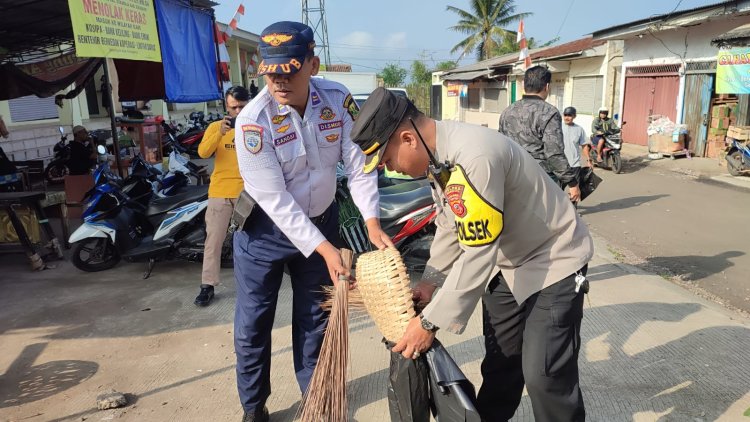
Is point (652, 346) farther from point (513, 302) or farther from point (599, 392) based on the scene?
point (513, 302)

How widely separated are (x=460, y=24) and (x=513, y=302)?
34119 mm

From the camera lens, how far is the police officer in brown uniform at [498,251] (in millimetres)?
1673

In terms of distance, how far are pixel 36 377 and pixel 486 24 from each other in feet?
109

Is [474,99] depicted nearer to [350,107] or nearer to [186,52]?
[186,52]

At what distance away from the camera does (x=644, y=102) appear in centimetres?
1409

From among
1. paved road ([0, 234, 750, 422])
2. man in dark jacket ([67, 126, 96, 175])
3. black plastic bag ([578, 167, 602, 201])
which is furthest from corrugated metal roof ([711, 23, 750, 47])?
man in dark jacket ([67, 126, 96, 175])

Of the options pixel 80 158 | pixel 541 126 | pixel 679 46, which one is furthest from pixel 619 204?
pixel 80 158

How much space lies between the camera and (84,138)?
26.0 feet

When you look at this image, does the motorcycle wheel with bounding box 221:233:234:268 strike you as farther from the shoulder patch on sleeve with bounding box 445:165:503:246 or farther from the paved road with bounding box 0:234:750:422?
the shoulder patch on sleeve with bounding box 445:165:503:246

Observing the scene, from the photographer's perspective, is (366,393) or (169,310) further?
(169,310)

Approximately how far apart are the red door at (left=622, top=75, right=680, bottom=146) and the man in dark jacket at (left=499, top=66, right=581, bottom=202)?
10.5 metres

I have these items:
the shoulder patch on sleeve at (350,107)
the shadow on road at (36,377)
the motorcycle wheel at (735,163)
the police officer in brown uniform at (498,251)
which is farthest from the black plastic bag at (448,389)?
the motorcycle wheel at (735,163)

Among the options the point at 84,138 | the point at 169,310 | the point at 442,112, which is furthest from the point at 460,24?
the point at 169,310

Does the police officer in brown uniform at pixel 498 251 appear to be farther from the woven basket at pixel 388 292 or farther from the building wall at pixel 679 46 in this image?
the building wall at pixel 679 46
